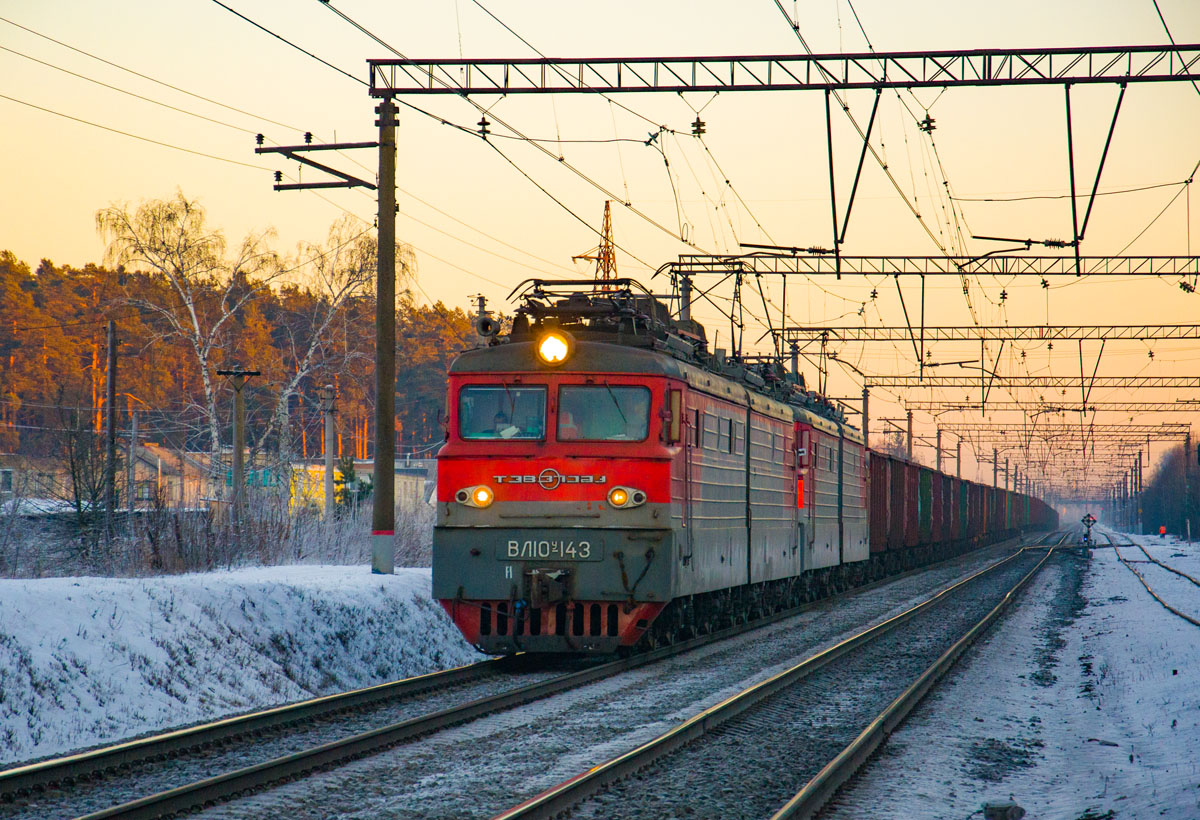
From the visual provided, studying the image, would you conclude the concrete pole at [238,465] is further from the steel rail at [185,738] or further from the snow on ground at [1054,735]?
the snow on ground at [1054,735]

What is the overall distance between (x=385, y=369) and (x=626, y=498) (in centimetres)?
524

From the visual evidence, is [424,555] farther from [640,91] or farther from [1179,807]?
[1179,807]

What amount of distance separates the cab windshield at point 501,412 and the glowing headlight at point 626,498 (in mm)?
1004

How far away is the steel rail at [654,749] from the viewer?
7.02 meters

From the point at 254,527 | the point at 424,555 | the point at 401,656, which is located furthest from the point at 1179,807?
the point at 424,555

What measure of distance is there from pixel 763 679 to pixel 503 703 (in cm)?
318

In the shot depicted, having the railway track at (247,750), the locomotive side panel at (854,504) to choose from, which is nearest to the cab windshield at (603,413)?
the railway track at (247,750)

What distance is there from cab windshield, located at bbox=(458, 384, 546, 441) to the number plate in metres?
1.14

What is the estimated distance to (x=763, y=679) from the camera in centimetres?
1292

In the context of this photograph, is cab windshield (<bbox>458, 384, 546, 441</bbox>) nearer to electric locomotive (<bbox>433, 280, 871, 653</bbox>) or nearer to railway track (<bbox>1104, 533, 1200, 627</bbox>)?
electric locomotive (<bbox>433, 280, 871, 653</bbox>)

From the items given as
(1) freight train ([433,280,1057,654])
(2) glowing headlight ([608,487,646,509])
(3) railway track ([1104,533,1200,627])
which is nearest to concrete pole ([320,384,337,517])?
(1) freight train ([433,280,1057,654])

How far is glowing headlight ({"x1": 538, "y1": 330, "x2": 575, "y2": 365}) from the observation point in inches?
540

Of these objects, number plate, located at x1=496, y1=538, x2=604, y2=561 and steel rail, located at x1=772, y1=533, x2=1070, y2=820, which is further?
number plate, located at x1=496, y1=538, x2=604, y2=561

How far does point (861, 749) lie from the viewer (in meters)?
9.02
